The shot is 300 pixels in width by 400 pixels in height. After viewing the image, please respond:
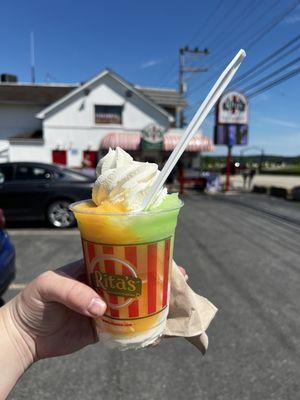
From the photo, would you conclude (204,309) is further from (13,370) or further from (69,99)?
(69,99)

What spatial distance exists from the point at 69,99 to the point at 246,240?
18896 millimetres

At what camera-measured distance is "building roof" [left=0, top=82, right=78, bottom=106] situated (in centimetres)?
2455

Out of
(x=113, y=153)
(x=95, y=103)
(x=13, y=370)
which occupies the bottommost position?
(x=13, y=370)

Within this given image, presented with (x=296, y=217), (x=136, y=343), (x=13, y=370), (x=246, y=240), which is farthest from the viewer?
(x=296, y=217)

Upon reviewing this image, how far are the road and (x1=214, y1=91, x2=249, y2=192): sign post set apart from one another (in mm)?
14728

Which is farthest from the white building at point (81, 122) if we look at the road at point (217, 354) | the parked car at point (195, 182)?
the road at point (217, 354)

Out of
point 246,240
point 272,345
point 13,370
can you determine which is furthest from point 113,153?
point 246,240

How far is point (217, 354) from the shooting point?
3.36 metres

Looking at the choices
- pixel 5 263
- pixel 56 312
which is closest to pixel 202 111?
pixel 56 312

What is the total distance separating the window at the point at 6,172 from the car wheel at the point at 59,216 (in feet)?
4.09

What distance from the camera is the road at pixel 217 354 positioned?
9.47ft

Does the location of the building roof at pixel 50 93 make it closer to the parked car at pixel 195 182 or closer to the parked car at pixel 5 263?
the parked car at pixel 195 182

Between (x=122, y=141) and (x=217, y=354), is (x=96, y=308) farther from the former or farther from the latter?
(x=122, y=141)

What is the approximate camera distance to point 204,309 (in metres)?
1.75
